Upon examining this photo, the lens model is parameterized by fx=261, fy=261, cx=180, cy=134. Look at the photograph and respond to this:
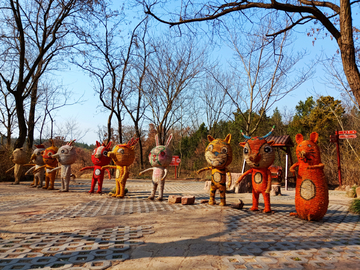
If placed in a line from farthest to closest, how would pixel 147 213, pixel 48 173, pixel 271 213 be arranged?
1. pixel 48 173
2. pixel 271 213
3. pixel 147 213

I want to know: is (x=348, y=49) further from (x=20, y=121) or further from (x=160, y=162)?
(x=20, y=121)

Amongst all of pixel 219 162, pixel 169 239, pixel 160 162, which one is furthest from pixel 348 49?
pixel 160 162

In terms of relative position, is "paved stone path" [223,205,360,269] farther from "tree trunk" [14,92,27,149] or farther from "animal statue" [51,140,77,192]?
"tree trunk" [14,92,27,149]

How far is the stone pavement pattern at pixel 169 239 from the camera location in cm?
287

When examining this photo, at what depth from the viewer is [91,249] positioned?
3191 mm

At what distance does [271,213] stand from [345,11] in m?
4.48

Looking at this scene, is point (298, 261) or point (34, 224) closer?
point (298, 261)

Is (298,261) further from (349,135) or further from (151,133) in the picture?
(151,133)

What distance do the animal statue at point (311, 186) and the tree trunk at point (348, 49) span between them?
134 cm

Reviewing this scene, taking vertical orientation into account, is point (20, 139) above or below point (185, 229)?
above

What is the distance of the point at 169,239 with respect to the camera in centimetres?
367

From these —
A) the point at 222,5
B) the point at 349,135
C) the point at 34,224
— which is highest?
the point at 222,5

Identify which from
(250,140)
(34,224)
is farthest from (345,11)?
(34,224)

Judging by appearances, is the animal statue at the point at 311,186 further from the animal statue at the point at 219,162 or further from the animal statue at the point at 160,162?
the animal statue at the point at 160,162
